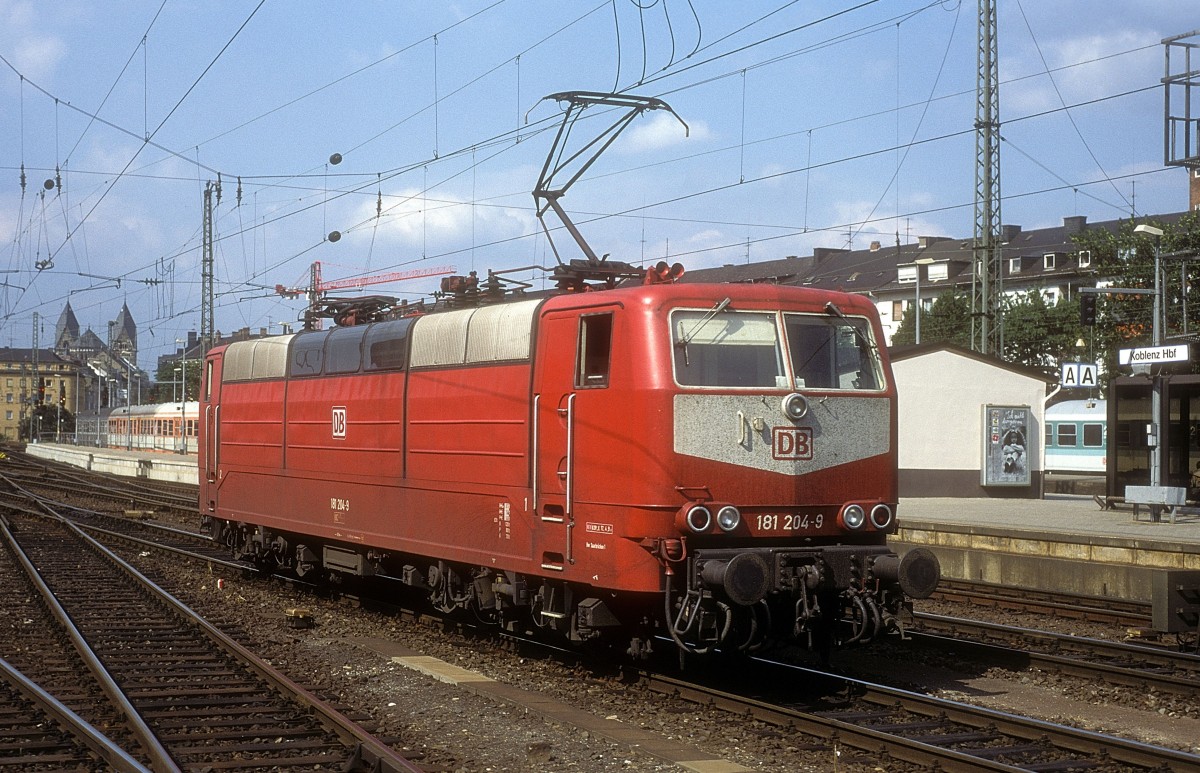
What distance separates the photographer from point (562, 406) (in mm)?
11094

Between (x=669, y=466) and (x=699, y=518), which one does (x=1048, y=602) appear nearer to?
(x=699, y=518)

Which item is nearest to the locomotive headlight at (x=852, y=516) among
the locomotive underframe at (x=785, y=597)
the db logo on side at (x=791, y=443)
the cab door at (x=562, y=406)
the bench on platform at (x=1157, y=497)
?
the locomotive underframe at (x=785, y=597)

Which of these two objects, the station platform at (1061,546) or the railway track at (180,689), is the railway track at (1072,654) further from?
the railway track at (180,689)

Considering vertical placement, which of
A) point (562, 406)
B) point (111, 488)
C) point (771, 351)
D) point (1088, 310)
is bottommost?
point (111, 488)

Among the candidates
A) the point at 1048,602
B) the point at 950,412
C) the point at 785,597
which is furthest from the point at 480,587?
the point at 950,412

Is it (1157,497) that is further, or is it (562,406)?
(1157,497)

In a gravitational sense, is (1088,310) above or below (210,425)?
above

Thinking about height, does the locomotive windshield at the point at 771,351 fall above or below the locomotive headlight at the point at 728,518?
above

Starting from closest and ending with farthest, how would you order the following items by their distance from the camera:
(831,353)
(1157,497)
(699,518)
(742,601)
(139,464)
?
(742,601) → (699,518) → (831,353) → (1157,497) → (139,464)

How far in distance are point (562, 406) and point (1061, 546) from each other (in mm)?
10546

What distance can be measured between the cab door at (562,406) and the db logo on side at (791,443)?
4.82 feet

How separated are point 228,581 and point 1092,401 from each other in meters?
34.5

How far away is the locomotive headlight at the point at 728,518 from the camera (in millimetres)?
10086

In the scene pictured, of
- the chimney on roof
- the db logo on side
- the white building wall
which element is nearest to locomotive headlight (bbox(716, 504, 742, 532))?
the db logo on side
